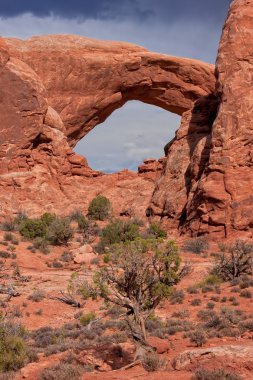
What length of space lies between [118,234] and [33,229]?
4550 millimetres

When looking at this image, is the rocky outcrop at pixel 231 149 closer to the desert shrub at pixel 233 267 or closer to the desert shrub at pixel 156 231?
the desert shrub at pixel 156 231

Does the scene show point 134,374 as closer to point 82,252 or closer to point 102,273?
point 102,273

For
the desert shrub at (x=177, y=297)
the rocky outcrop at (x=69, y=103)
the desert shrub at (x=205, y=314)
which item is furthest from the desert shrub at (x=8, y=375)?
the rocky outcrop at (x=69, y=103)

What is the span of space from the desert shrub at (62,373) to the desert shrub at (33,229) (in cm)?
1791

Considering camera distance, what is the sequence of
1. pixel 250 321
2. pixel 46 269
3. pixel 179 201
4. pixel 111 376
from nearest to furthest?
pixel 111 376 < pixel 250 321 < pixel 46 269 < pixel 179 201

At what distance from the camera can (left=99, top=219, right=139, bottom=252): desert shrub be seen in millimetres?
24312

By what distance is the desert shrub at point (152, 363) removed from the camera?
806 cm

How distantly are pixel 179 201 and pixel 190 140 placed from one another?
4789 millimetres

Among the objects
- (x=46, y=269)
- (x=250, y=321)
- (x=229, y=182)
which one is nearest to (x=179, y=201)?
(x=229, y=182)

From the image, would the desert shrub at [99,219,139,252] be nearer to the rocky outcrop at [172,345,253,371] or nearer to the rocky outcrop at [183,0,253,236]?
the rocky outcrop at [183,0,253,236]

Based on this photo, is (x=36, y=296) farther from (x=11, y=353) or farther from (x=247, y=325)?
(x=247, y=325)

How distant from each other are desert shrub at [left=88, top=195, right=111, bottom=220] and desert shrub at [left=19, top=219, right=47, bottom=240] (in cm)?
510

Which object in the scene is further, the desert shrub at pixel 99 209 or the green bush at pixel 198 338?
the desert shrub at pixel 99 209

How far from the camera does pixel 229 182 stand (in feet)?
80.6
